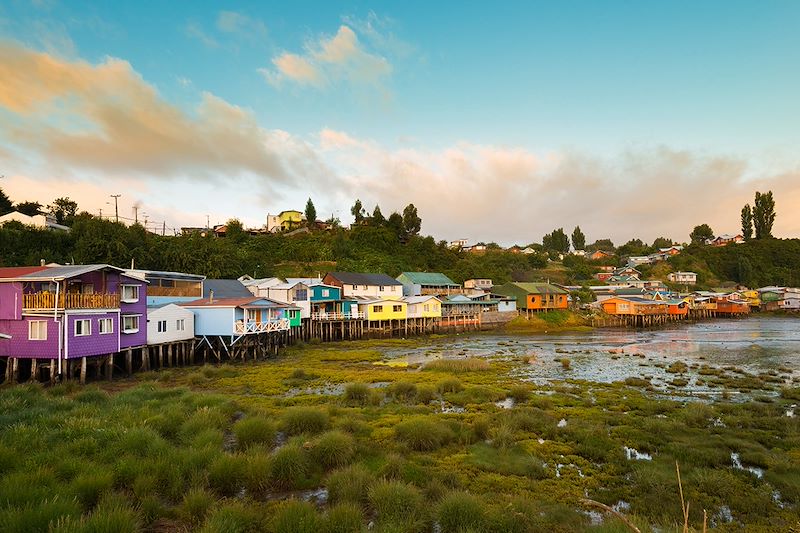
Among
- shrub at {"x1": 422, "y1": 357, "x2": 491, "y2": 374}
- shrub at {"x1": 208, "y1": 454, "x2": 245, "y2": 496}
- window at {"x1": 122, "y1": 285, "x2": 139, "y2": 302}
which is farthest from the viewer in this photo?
shrub at {"x1": 422, "y1": 357, "x2": 491, "y2": 374}

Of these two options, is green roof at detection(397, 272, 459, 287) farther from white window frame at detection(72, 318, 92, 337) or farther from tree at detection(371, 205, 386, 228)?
white window frame at detection(72, 318, 92, 337)

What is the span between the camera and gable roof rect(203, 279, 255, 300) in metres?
49.4

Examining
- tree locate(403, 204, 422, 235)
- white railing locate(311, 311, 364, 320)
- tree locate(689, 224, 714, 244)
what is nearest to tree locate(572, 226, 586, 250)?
tree locate(689, 224, 714, 244)

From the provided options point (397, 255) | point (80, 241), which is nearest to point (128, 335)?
point (80, 241)

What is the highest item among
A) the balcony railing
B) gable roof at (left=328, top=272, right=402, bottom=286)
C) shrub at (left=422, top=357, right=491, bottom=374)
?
gable roof at (left=328, top=272, right=402, bottom=286)

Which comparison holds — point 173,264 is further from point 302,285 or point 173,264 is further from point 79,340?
point 79,340

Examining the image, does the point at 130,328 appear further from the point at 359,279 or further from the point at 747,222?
the point at 747,222

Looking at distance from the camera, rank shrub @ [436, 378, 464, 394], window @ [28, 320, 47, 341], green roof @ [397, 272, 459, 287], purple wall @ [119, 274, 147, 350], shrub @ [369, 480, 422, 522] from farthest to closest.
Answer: green roof @ [397, 272, 459, 287] → purple wall @ [119, 274, 147, 350] → window @ [28, 320, 47, 341] → shrub @ [436, 378, 464, 394] → shrub @ [369, 480, 422, 522]

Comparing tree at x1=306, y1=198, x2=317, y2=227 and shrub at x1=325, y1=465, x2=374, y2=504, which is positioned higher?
tree at x1=306, y1=198, x2=317, y2=227

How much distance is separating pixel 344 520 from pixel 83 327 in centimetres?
2382

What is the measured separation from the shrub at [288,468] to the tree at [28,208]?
243 feet

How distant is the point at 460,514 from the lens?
30.3 feet

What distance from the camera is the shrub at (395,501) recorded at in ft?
31.0

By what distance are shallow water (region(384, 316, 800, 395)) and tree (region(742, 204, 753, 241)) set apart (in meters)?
92.8
